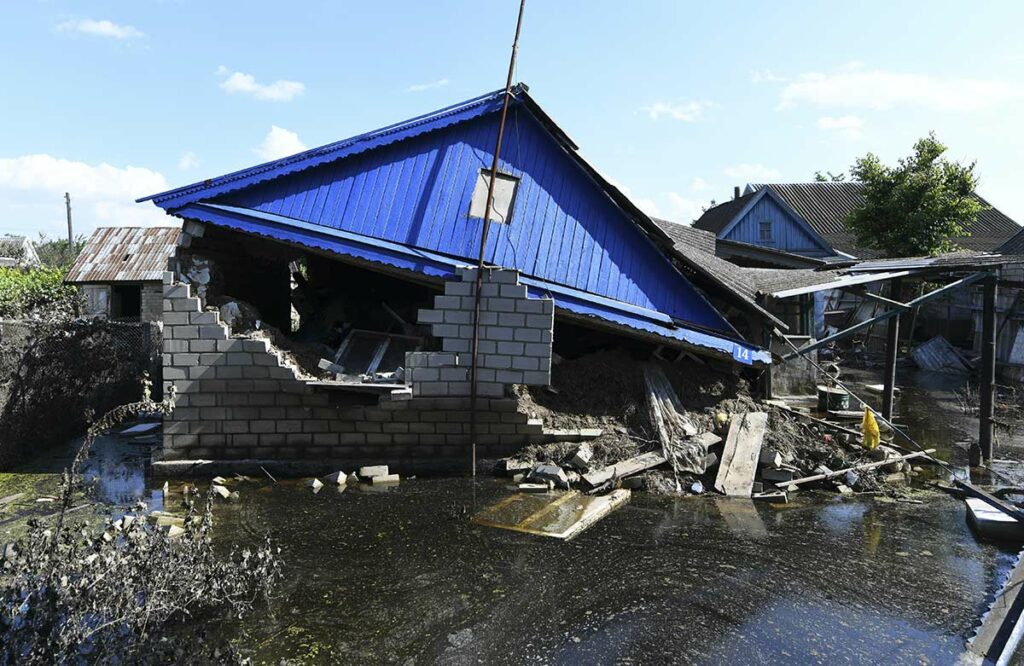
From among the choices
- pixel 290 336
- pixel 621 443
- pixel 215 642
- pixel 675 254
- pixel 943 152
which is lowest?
pixel 215 642

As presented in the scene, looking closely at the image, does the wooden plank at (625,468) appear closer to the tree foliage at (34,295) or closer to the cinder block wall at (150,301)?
the cinder block wall at (150,301)

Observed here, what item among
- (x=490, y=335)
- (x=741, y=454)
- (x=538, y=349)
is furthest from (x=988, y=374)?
(x=490, y=335)

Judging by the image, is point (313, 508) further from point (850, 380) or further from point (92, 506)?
point (850, 380)

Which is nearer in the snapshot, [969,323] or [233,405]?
[233,405]

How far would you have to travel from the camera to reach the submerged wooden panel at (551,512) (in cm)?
793

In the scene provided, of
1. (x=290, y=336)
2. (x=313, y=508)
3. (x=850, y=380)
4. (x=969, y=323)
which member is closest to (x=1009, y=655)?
(x=313, y=508)

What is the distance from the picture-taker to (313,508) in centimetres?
849

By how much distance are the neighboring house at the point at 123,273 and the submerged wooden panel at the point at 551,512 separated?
18.8m

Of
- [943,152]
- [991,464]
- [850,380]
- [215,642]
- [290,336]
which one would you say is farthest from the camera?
[943,152]

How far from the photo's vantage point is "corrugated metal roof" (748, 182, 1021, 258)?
109ft

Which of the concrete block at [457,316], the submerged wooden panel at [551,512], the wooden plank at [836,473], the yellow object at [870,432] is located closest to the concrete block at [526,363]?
the concrete block at [457,316]

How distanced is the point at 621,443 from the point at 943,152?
23306 millimetres

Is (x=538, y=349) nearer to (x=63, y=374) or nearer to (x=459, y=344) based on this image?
(x=459, y=344)

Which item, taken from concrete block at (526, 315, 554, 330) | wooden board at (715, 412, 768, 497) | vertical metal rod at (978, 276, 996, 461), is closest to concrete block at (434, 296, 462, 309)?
concrete block at (526, 315, 554, 330)
